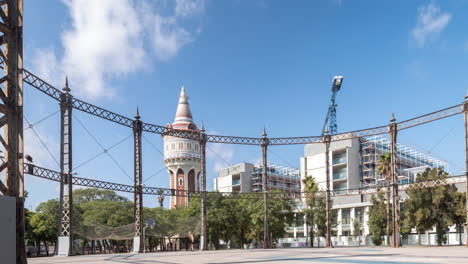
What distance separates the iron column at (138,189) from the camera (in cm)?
3503

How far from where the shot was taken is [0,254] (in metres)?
8.86

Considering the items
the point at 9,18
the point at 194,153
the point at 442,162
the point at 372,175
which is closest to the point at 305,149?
the point at 372,175

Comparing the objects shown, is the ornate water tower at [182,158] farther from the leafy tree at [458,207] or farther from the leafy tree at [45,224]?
the leafy tree at [458,207]

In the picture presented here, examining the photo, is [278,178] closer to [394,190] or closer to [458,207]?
[458,207]

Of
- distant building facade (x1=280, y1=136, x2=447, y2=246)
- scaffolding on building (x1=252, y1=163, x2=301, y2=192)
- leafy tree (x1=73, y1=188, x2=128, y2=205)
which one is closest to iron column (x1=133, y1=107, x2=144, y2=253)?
leafy tree (x1=73, y1=188, x2=128, y2=205)

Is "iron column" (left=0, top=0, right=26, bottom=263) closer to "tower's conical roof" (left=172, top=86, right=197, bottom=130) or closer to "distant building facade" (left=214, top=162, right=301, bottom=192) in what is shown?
"tower's conical roof" (left=172, top=86, right=197, bottom=130)

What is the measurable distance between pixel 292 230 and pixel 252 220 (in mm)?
39545

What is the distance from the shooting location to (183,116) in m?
84.6

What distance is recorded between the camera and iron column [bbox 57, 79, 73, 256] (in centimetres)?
2886

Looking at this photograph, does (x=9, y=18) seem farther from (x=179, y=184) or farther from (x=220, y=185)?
(x=220, y=185)

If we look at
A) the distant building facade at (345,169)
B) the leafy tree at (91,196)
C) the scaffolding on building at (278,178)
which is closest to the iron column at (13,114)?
the leafy tree at (91,196)

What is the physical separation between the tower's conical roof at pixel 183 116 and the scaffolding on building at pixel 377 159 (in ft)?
110

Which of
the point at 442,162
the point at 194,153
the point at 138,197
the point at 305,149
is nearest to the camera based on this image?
the point at 138,197

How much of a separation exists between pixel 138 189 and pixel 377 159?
63527 mm
